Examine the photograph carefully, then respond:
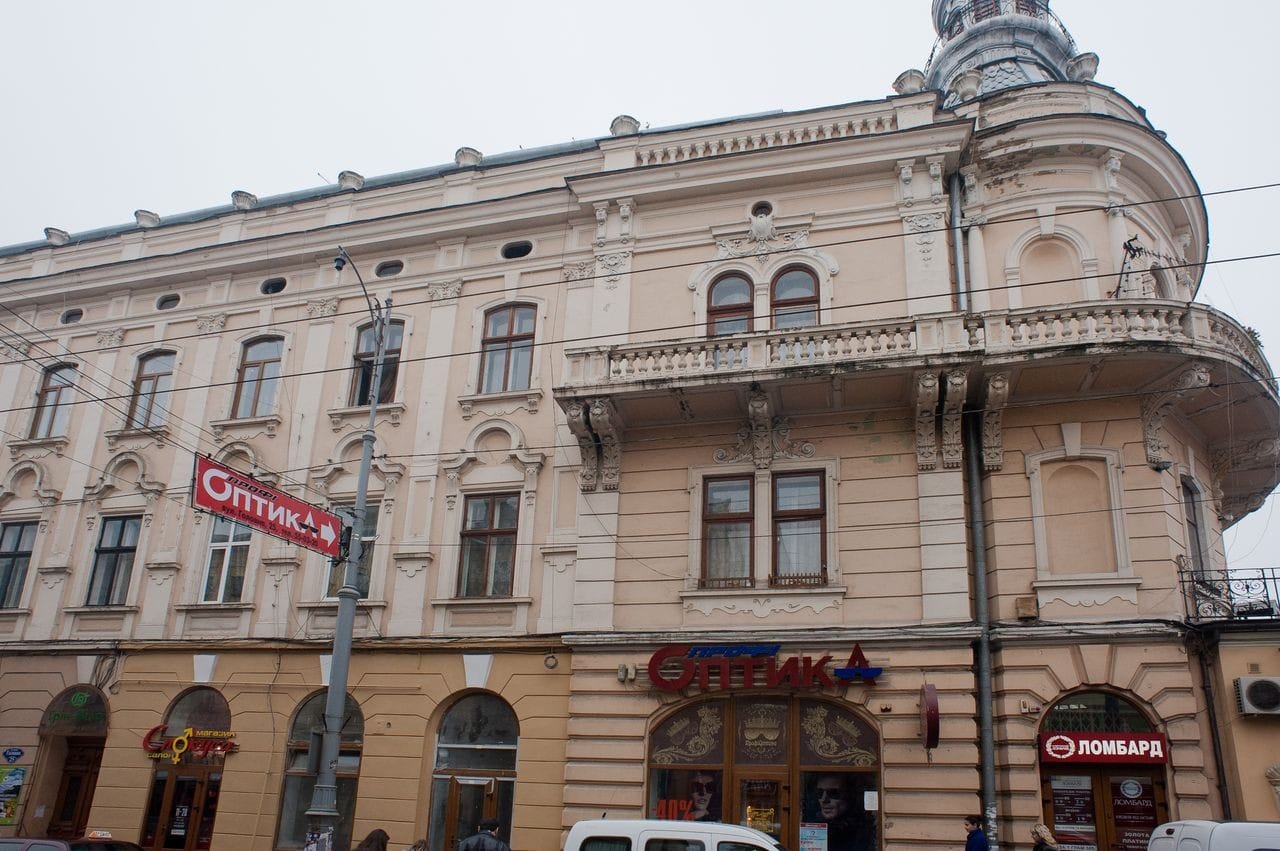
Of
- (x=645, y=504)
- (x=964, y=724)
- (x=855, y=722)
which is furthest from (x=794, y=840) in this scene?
(x=645, y=504)

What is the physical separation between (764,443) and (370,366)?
901 centimetres

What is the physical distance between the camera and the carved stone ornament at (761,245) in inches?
743

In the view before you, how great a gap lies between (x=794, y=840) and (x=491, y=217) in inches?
525

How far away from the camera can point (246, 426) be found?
2155 cm

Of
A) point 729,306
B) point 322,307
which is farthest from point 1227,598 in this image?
point 322,307

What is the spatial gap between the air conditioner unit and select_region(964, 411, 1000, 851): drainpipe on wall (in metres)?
3.38

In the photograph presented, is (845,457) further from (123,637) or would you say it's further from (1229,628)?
(123,637)

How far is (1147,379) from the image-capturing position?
51.8ft

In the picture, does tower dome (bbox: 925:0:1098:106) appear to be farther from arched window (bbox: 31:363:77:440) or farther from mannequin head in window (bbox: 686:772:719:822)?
arched window (bbox: 31:363:77:440)

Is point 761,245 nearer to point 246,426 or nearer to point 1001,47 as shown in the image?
point 1001,47

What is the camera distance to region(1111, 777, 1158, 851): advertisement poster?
13906 millimetres

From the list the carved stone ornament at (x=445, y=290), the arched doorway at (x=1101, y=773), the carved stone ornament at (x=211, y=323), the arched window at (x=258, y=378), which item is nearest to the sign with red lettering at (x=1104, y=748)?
the arched doorway at (x=1101, y=773)

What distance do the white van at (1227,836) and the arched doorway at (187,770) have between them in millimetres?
15791

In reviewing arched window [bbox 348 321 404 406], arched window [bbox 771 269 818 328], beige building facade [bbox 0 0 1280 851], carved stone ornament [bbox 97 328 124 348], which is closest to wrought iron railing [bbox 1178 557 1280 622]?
beige building facade [bbox 0 0 1280 851]
